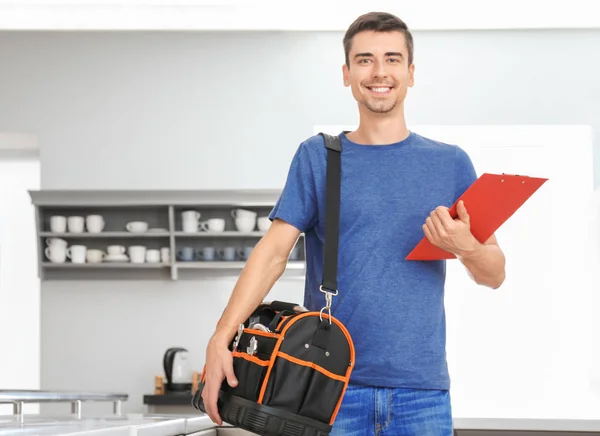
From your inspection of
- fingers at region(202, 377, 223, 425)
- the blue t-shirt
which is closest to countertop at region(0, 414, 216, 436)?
fingers at region(202, 377, 223, 425)

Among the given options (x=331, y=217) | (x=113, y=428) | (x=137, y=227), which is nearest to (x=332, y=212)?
(x=331, y=217)

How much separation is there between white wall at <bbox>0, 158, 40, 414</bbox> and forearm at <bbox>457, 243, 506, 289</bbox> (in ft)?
17.8

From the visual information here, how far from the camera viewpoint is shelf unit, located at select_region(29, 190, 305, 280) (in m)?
4.91

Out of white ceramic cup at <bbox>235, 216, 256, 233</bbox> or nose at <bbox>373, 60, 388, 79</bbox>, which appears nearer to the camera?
nose at <bbox>373, 60, 388, 79</bbox>

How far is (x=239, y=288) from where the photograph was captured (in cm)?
141

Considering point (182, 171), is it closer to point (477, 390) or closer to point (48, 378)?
point (48, 378)

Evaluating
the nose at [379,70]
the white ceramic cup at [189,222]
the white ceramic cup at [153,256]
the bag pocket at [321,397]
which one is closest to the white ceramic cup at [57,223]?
the white ceramic cup at [153,256]

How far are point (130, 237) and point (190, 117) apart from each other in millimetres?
813

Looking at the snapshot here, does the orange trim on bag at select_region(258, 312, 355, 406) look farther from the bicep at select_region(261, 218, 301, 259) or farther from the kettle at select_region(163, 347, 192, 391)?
the kettle at select_region(163, 347, 192, 391)

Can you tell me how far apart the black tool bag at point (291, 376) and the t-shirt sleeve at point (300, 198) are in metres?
0.19

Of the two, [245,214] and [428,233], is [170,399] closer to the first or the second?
[245,214]

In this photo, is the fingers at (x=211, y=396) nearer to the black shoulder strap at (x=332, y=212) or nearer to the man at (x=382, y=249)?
the man at (x=382, y=249)

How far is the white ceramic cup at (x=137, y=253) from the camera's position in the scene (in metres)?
4.95

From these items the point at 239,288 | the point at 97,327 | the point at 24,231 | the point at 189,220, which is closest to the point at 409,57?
the point at 239,288
